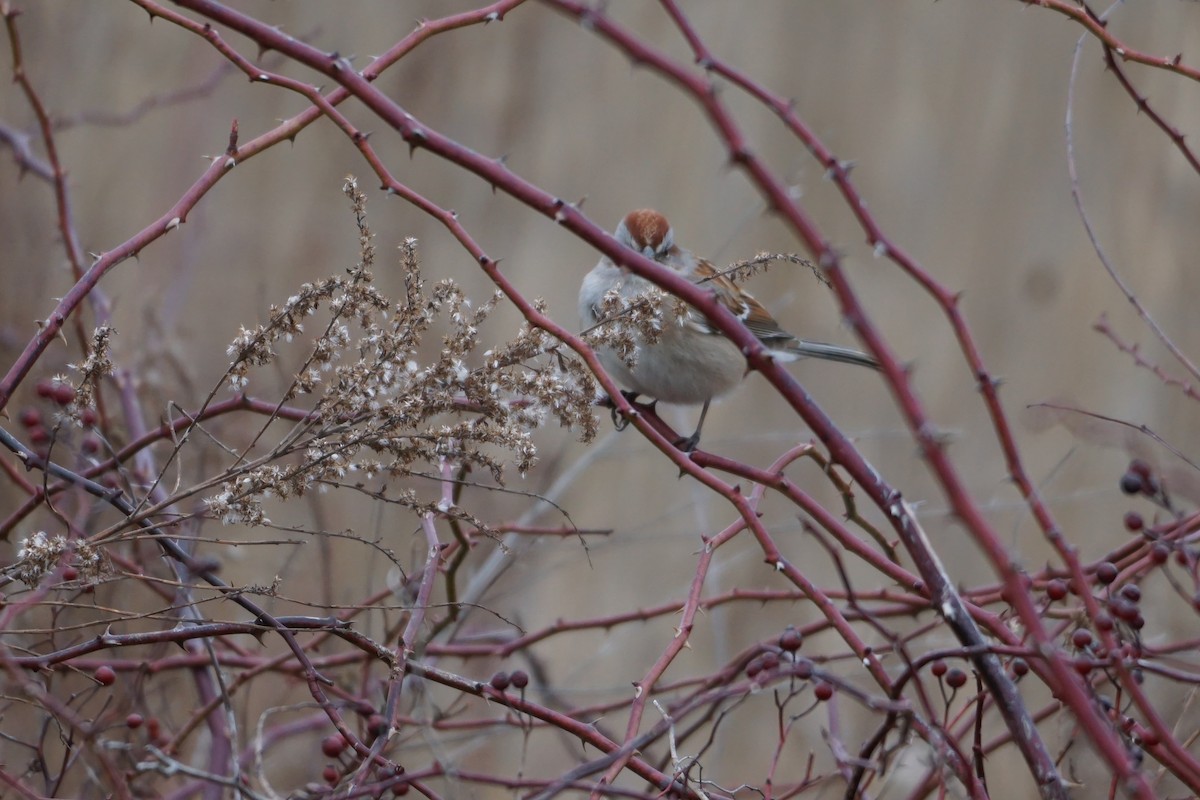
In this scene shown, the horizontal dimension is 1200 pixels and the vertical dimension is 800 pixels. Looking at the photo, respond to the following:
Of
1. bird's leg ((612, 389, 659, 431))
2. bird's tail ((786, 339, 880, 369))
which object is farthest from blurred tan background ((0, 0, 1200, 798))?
bird's leg ((612, 389, 659, 431))

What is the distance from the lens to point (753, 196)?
13.2 feet

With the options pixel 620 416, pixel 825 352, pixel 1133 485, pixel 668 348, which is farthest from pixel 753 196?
pixel 1133 485

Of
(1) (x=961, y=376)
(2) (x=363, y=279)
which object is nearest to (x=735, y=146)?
(2) (x=363, y=279)

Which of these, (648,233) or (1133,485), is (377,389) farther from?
(648,233)

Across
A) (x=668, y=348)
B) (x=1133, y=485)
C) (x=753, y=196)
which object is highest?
(x=753, y=196)

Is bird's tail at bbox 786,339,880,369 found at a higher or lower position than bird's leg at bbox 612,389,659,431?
higher

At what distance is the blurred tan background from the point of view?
401 centimetres

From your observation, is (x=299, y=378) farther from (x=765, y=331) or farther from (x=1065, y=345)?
(x=1065, y=345)

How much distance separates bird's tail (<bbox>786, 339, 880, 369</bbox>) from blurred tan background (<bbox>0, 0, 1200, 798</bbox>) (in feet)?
0.49

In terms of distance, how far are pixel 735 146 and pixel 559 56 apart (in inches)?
138

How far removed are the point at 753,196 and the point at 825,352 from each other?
0.60m

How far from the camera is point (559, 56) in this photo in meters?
4.17

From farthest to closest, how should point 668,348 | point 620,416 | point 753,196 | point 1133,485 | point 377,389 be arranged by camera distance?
point 753,196 < point 668,348 < point 620,416 < point 1133,485 < point 377,389

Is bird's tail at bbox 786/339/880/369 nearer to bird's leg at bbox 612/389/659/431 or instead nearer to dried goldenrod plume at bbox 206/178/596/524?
bird's leg at bbox 612/389/659/431
